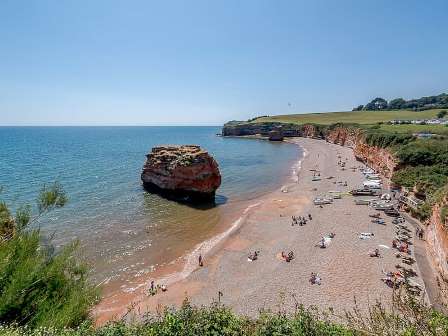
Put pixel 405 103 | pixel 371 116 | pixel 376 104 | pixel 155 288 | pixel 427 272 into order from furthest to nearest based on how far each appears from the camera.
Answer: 1. pixel 376 104
2. pixel 405 103
3. pixel 371 116
4. pixel 427 272
5. pixel 155 288

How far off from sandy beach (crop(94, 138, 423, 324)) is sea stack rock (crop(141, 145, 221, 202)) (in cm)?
727

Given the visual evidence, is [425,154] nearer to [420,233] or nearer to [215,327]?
[420,233]

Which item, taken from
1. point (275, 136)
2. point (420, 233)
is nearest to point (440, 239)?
point (420, 233)

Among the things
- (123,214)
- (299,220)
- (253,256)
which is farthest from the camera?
(123,214)

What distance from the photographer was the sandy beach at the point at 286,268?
18.7 m

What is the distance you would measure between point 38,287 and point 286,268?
17.2m

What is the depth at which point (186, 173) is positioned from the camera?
38.9 metres

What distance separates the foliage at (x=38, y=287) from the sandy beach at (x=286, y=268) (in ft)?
9.21

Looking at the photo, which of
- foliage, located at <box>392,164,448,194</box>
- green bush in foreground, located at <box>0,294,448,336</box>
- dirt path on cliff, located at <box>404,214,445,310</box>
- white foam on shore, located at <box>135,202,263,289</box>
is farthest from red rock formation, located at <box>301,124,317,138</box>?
green bush in foreground, located at <box>0,294,448,336</box>

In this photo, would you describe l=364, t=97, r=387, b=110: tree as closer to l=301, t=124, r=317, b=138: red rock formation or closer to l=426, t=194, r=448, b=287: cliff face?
l=301, t=124, r=317, b=138: red rock formation

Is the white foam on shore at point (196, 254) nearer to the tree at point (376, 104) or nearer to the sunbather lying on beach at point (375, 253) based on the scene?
the sunbather lying on beach at point (375, 253)

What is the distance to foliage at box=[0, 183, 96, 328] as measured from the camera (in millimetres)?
9391

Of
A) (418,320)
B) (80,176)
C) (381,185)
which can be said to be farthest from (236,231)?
(80,176)

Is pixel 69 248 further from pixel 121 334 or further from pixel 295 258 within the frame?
pixel 295 258
